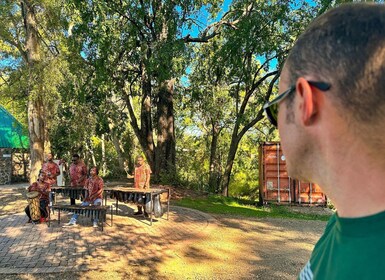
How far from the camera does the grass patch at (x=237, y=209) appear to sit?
39.9 feet

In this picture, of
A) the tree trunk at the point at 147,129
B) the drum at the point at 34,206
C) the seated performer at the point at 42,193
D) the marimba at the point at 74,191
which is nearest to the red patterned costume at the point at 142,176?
the marimba at the point at 74,191

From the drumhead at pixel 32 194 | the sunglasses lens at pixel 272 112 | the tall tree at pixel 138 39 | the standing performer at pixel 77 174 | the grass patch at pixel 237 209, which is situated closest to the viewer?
the sunglasses lens at pixel 272 112

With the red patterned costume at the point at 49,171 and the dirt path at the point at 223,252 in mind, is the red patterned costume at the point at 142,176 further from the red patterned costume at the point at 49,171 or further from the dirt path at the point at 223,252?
the red patterned costume at the point at 49,171

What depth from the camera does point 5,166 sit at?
2409cm

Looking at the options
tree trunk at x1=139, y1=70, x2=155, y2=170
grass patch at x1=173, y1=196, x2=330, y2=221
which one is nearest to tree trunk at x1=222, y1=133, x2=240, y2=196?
grass patch at x1=173, y1=196, x2=330, y2=221

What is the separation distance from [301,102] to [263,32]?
501 inches

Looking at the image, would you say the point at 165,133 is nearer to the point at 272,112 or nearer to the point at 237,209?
the point at 237,209

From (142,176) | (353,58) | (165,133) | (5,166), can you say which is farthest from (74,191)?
(5,166)

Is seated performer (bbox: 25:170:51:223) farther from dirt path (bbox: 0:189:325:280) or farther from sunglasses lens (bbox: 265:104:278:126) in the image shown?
sunglasses lens (bbox: 265:104:278:126)

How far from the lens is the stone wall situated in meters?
23.9

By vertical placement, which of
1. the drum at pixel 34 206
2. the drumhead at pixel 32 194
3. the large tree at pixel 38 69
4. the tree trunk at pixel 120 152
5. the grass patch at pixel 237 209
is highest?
the large tree at pixel 38 69

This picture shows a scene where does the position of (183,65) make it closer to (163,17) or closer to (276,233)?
(163,17)

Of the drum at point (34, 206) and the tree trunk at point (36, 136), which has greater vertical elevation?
the tree trunk at point (36, 136)

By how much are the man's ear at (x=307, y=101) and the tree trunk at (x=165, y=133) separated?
16.4 m
